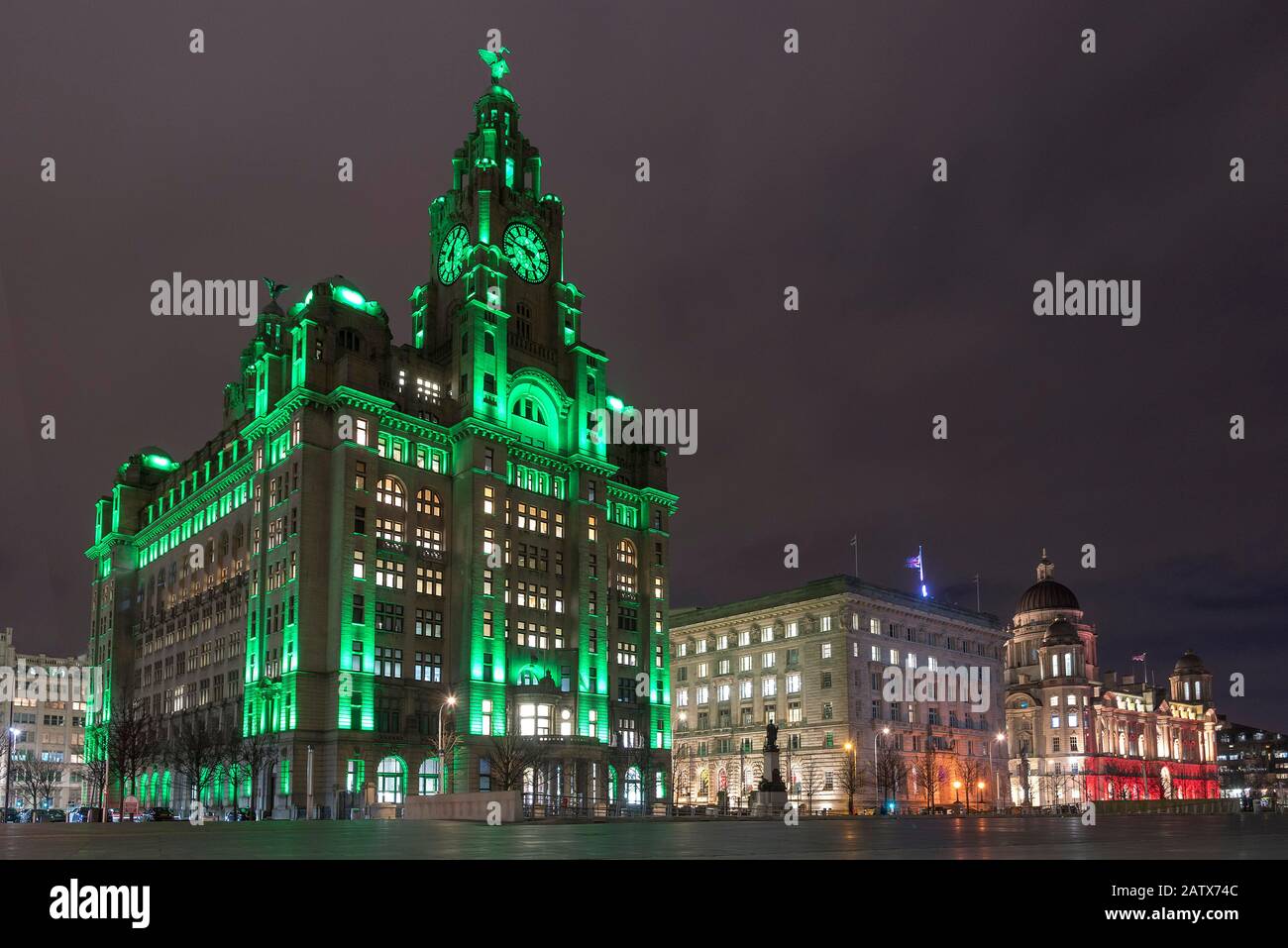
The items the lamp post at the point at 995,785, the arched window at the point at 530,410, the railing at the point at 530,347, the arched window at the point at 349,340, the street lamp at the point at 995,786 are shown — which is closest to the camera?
the arched window at the point at 349,340

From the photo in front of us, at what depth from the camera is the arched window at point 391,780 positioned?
348ft

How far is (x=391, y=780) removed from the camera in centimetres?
10738

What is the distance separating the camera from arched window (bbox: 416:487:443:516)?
115481mm

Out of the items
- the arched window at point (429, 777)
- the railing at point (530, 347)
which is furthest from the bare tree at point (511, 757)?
the railing at point (530, 347)

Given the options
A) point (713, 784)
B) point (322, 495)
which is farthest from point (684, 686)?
point (322, 495)

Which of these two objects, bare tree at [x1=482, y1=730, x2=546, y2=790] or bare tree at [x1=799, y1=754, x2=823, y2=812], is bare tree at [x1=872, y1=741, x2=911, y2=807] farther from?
bare tree at [x1=482, y1=730, x2=546, y2=790]

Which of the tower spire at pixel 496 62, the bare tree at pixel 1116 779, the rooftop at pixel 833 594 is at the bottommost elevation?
the bare tree at pixel 1116 779

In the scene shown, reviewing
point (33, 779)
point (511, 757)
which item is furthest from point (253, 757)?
point (33, 779)

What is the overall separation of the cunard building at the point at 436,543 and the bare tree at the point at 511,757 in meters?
1.49

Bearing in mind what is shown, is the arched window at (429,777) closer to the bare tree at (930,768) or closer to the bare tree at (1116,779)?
the bare tree at (930,768)

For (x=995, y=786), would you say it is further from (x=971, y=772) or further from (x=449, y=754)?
(x=449, y=754)

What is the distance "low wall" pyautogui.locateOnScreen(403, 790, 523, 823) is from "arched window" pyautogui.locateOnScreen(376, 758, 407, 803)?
33.5 metres
